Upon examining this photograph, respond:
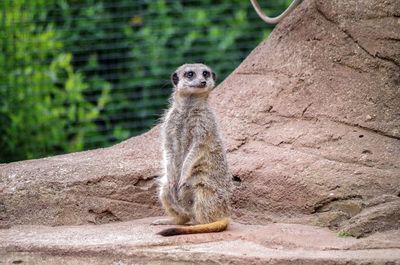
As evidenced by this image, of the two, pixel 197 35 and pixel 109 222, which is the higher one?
pixel 197 35

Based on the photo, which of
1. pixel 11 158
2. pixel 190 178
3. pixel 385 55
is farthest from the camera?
pixel 11 158

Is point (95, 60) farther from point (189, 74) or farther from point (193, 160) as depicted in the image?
point (193, 160)

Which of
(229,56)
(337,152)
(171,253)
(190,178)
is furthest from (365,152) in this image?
(229,56)

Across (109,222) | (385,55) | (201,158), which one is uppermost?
(385,55)

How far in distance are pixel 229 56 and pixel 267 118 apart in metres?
2.44

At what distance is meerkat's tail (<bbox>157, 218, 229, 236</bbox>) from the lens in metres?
4.92

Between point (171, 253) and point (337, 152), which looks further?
point (337, 152)

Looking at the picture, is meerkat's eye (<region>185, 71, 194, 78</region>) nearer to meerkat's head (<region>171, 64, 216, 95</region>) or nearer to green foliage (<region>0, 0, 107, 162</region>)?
meerkat's head (<region>171, 64, 216, 95</region>)

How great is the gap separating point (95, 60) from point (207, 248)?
11.8ft

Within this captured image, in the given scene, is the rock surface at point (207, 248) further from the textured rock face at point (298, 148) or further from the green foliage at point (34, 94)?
the green foliage at point (34, 94)

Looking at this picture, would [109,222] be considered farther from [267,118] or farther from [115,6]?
[115,6]

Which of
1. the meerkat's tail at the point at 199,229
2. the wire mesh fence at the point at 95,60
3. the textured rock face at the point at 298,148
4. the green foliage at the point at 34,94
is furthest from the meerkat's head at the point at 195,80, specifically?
the green foliage at the point at 34,94

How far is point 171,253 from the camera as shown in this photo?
4.64 m

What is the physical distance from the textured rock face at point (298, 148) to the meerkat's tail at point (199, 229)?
0.40 m
